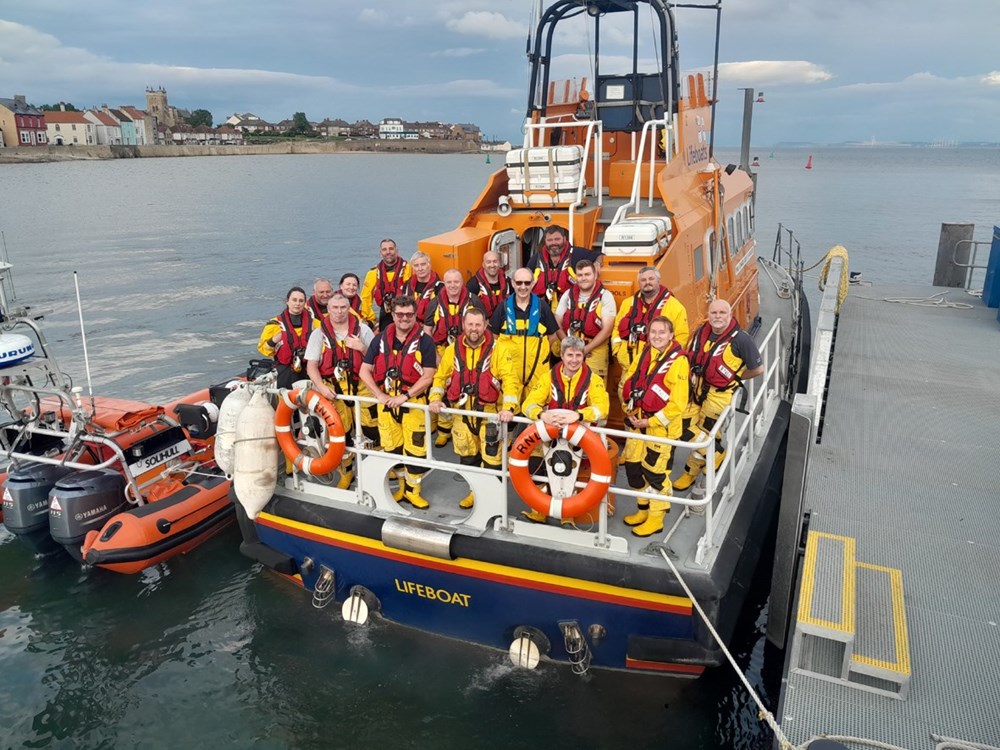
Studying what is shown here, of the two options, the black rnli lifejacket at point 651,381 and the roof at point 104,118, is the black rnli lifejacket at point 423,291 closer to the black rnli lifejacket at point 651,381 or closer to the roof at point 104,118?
the black rnli lifejacket at point 651,381

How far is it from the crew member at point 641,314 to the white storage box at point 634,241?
2.44 ft

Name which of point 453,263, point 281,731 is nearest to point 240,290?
point 453,263

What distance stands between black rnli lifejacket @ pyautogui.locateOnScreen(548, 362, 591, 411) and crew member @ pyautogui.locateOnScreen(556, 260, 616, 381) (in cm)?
70

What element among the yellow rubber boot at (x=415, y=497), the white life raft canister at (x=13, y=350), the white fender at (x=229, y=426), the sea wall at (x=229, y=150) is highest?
the sea wall at (x=229, y=150)

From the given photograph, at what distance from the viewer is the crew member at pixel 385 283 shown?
633 centimetres

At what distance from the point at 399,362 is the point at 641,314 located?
1583 millimetres

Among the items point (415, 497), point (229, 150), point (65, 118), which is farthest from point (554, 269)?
point (229, 150)

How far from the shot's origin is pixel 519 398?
4.64 m

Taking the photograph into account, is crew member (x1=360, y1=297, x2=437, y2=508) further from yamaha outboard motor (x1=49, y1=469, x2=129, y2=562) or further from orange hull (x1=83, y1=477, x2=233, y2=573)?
yamaha outboard motor (x1=49, y1=469, x2=129, y2=562)

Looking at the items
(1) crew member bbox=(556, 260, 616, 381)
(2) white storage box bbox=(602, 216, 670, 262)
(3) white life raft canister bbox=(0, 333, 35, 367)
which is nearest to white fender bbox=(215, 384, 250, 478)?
(3) white life raft canister bbox=(0, 333, 35, 367)

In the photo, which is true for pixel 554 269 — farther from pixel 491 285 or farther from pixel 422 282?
pixel 422 282

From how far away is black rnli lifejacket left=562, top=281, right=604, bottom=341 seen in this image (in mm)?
5016

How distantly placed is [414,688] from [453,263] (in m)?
3.19

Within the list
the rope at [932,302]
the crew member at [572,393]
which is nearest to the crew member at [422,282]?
the crew member at [572,393]
